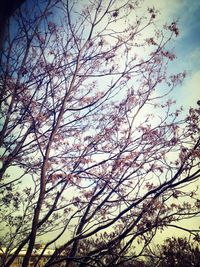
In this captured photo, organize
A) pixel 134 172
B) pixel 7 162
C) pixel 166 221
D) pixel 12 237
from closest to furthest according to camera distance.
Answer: pixel 166 221 < pixel 7 162 < pixel 134 172 < pixel 12 237

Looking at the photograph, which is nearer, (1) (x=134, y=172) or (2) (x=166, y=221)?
(2) (x=166, y=221)

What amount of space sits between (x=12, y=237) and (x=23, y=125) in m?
5.52

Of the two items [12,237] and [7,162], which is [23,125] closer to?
[7,162]

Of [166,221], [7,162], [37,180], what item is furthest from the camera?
[37,180]

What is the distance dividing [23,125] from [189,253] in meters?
25.0

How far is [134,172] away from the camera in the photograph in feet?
19.2

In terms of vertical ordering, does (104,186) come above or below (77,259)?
above

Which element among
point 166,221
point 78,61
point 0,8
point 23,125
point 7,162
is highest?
point 78,61

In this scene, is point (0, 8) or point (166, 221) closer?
point (0, 8)

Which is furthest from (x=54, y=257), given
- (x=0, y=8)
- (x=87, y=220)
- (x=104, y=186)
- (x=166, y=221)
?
(x=0, y=8)

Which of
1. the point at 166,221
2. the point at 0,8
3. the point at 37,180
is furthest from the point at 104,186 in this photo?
the point at 0,8

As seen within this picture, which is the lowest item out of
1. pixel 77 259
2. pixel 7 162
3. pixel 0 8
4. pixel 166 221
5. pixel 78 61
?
pixel 77 259

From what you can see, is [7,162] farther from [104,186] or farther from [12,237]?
[12,237]

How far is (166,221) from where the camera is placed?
4719 millimetres
